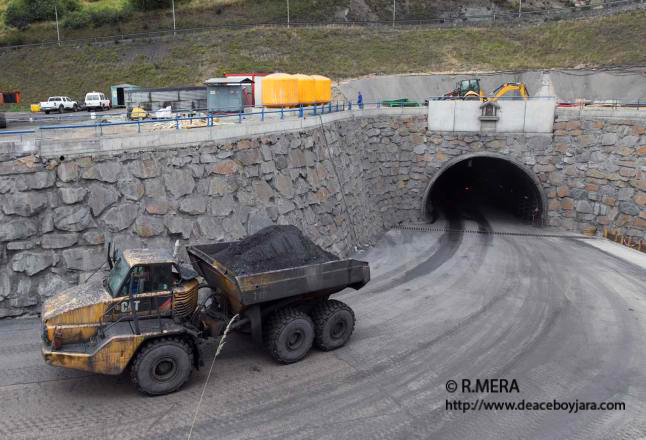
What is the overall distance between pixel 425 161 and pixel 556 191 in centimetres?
694

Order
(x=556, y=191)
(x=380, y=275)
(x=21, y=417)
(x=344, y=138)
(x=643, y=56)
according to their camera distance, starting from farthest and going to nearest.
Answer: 1. (x=643, y=56)
2. (x=556, y=191)
3. (x=344, y=138)
4. (x=380, y=275)
5. (x=21, y=417)

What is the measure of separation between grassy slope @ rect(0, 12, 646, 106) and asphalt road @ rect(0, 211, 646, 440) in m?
34.1

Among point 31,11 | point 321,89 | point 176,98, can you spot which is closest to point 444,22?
point 321,89

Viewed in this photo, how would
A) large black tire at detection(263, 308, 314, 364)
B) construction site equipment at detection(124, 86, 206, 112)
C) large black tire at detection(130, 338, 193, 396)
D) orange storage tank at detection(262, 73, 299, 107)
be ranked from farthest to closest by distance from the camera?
1. construction site equipment at detection(124, 86, 206, 112)
2. orange storage tank at detection(262, 73, 299, 107)
3. large black tire at detection(263, 308, 314, 364)
4. large black tire at detection(130, 338, 193, 396)

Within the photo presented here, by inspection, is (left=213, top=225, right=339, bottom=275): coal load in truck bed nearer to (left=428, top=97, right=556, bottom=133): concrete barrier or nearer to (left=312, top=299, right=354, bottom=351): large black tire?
(left=312, top=299, right=354, bottom=351): large black tire

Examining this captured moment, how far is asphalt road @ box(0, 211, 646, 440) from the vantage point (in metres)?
9.15

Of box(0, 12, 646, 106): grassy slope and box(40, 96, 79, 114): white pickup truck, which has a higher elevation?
box(0, 12, 646, 106): grassy slope

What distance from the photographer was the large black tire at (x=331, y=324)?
1190 centimetres

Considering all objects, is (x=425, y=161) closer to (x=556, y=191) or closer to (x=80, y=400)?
(x=556, y=191)

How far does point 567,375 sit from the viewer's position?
11328 mm

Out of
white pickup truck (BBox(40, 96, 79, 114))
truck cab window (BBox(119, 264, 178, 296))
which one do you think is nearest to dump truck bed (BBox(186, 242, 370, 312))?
truck cab window (BBox(119, 264, 178, 296))

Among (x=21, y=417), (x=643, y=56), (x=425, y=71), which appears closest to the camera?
(x=21, y=417)

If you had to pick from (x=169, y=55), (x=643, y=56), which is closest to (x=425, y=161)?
(x=643, y=56)

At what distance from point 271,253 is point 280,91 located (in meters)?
17.4
